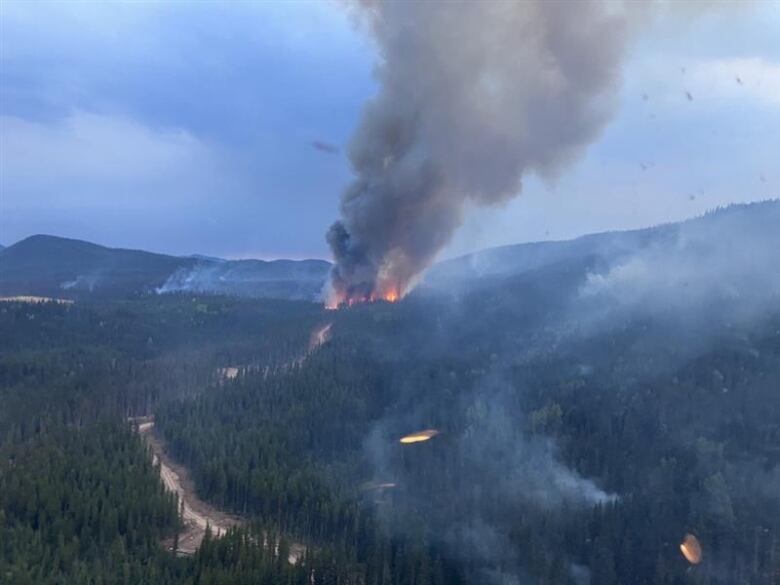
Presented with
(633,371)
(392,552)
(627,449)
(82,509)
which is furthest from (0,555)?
(633,371)

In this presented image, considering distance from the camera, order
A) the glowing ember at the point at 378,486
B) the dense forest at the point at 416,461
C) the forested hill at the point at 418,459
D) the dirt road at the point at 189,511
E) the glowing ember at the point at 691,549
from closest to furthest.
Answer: the dense forest at the point at 416,461
the forested hill at the point at 418,459
the dirt road at the point at 189,511
the glowing ember at the point at 691,549
the glowing ember at the point at 378,486

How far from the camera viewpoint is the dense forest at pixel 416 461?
90.2 meters

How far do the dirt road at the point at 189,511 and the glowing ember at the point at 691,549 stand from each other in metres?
61.9

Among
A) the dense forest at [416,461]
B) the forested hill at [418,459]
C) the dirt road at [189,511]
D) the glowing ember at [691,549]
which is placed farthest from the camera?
the glowing ember at [691,549]

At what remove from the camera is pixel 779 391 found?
14725 centimetres

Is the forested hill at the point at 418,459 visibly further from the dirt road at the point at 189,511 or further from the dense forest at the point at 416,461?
the dirt road at the point at 189,511

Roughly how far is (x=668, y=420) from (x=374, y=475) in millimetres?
58079

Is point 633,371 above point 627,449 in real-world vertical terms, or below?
above

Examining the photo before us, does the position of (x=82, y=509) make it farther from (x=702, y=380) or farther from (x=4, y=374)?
(x=702, y=380)

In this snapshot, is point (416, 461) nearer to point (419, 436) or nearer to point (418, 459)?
point (418, 459)

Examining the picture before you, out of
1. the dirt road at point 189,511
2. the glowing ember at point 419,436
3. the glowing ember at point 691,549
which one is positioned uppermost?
the glowing ember at point 419,436

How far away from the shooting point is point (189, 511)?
343 ft

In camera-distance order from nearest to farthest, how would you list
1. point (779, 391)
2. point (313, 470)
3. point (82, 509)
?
1. point (82, 509)
2. point (313, 470)
3. point (779, 391)

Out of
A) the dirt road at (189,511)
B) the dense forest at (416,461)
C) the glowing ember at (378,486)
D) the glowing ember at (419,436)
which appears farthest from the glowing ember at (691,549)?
the dirt road at (189,511)
